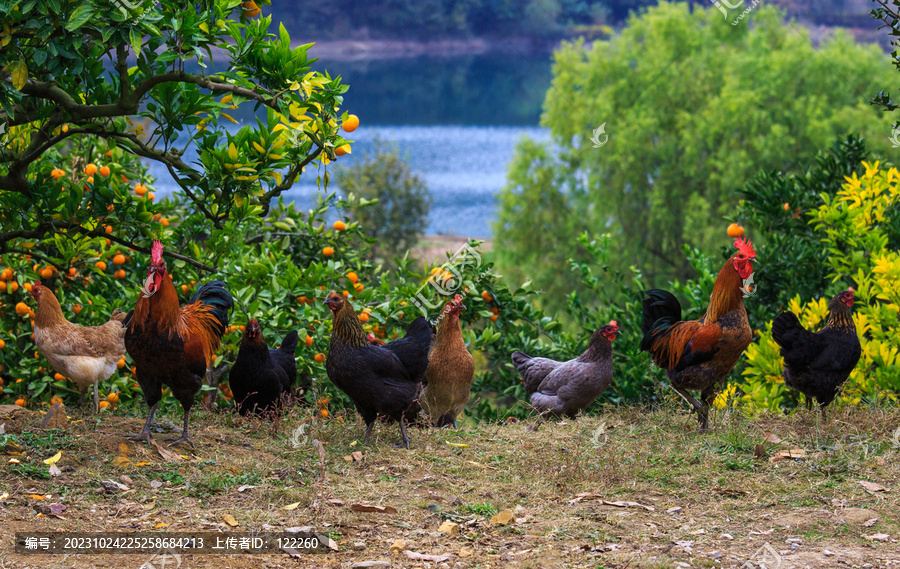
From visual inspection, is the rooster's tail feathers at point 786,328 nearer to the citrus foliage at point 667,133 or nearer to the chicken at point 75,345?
the chicken at point 75,345

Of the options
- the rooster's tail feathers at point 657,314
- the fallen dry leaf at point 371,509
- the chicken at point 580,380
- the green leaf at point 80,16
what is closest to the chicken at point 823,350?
the rooster's tail feathers at point 657,314

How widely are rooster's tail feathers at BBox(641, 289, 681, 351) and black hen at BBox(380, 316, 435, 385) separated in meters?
1.71

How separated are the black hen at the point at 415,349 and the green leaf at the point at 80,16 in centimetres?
303

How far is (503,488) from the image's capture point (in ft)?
15.2

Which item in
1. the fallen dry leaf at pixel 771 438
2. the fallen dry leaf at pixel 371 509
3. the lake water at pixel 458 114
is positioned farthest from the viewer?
the lake water at pixel 458 114

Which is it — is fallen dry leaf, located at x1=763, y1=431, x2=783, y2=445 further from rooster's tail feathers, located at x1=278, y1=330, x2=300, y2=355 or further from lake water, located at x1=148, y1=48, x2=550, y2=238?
lake water, located at x1=148, y1=48, x2=550, y2=238

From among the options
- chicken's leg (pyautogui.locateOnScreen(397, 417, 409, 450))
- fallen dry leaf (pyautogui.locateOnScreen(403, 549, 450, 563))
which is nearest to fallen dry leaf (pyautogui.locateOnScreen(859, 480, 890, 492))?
fallen dry leaf (pyautogui.locateOnScreen(403, 549, 450, 563))

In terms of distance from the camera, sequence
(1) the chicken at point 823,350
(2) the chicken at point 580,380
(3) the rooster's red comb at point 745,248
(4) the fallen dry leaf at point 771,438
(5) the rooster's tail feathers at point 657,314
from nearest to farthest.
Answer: (4) the fallen dry leaf at point 771,438 → (3) the rooster's red comb at point 745,248 → (1) the chicken at point 823,350 → (5) the rooster's tail feathers at point 657,314 → (2) the chicken at point 580,380

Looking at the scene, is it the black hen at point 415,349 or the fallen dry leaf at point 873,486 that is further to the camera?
the black hen at point 415,349

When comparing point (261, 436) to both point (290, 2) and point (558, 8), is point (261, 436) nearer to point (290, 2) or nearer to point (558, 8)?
point (290, 2)

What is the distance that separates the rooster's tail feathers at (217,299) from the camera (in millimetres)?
5674

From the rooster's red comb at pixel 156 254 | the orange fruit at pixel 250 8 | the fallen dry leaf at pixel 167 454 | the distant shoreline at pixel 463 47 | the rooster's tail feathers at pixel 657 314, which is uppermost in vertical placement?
the distant shoreline at pixel 463 47

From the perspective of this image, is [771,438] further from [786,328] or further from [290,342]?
[290,342]

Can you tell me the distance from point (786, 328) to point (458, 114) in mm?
34712
